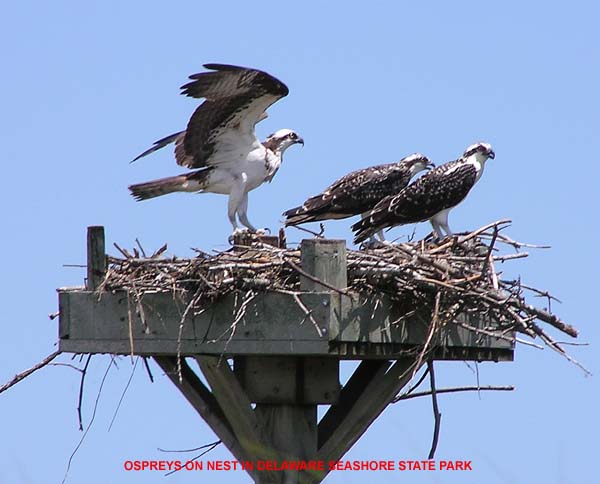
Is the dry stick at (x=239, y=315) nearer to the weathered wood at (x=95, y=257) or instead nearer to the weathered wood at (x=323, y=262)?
the weathered wood at (x=323, y=262)

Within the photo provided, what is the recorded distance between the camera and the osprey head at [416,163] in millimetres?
9594

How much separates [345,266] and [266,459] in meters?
1.15

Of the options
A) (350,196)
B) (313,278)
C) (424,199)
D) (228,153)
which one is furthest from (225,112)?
(313,278)

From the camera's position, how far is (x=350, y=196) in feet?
30.3

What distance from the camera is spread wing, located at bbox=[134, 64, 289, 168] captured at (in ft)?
28.7

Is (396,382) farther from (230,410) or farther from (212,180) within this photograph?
(212,180)

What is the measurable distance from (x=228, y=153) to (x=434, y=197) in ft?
5.27

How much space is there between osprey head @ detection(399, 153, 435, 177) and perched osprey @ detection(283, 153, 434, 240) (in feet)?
0.31

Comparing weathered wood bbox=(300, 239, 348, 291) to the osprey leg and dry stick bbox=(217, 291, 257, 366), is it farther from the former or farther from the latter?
the osprey leg

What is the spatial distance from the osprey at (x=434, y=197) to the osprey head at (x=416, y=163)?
17 centimetres

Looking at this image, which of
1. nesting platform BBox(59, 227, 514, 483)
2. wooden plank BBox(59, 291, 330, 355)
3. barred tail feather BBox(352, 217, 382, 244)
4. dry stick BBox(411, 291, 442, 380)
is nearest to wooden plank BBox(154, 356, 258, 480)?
nesting platform BBox(59, 227, 514, 483)

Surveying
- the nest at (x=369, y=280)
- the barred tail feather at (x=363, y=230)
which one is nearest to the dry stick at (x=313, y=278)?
the nest at (x=369, y=280)

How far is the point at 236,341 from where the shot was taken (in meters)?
6.31

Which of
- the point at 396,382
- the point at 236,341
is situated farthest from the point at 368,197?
the point at 236,341
